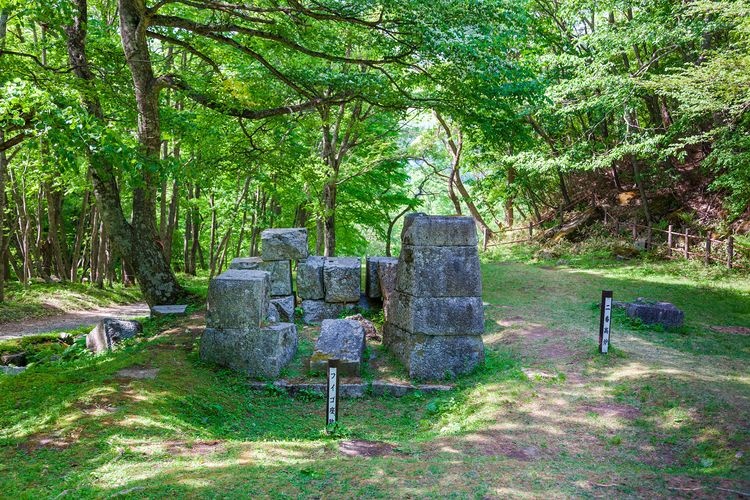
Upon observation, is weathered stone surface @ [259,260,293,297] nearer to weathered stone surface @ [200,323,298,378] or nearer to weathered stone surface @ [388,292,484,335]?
weathered stone surface @ [200,323,298,378]

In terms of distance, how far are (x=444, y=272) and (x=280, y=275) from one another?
4683 millimetres

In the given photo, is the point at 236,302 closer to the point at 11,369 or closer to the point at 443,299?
the point at 443,299

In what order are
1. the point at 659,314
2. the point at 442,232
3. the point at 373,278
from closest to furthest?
the point at 442,232, the point at 659,314, the point at 373,278

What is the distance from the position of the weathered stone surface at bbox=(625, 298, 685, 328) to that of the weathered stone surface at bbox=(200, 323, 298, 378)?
6979mm

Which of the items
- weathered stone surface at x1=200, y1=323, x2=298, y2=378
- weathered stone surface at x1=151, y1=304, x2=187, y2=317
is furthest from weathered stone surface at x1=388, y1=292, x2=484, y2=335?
weathered stone surface at x1=151, y1=304, x2=187, y2=317

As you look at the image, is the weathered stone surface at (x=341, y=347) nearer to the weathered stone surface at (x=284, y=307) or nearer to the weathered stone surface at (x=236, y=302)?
the weathered stone surface at (x=236, y=302)

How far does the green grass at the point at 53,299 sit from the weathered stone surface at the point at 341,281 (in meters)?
8.32

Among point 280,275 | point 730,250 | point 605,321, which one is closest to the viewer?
point 605,321

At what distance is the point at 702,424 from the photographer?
5578 mm

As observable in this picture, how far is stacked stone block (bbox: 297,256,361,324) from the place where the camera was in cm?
1173

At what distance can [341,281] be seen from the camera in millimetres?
11734

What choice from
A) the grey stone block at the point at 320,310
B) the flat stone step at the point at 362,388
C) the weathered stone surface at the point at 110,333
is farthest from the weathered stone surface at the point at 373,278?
the weathered stone surface at the point at 110,333

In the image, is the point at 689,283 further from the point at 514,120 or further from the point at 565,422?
the point at 565,422

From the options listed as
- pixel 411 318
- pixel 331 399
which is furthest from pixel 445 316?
pixel 331 399
